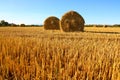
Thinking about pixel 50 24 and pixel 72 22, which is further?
pixel 50 24

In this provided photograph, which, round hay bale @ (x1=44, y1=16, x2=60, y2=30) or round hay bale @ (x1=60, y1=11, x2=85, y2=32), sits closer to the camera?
round hay bale @ (x1=60, y1=11, x2=85, y2=32)

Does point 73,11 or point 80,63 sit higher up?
point 73,11

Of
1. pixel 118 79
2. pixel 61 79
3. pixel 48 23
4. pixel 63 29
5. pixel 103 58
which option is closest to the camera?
pixel 118 79

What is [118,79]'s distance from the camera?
2.41 m

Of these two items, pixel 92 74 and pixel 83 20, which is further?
pixel 83 20

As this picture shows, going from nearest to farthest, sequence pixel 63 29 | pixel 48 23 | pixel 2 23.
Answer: pixel 63 29 → pixel 48 23 → pixel 2 23

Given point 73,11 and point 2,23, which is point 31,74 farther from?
point 2,23

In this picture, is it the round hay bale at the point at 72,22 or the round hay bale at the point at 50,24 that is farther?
the round hay bale at the point at 50,24

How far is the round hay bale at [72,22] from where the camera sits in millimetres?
15430

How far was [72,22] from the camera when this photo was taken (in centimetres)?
1547

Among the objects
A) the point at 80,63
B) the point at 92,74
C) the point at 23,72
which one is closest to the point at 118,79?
the point at 92,74

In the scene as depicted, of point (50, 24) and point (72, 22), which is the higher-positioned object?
point (72, 22)

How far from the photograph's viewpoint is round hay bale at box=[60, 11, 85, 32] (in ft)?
50.6

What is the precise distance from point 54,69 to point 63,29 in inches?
487
